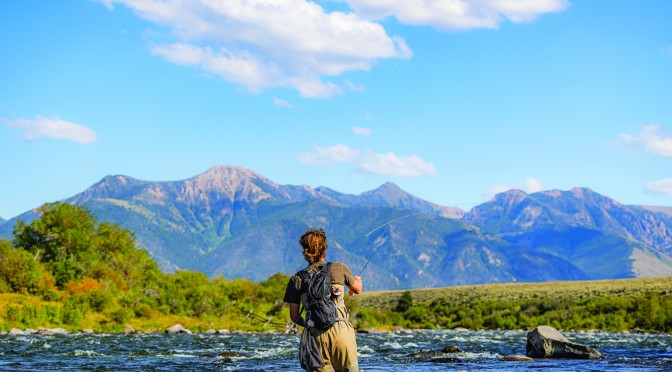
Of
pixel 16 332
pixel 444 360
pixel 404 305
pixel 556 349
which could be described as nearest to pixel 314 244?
pixel 444 360

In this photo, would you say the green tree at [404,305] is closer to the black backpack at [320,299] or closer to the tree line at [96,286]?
the tree line at [96,286]

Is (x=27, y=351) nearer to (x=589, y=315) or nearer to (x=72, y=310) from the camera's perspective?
(x=72, y=310)

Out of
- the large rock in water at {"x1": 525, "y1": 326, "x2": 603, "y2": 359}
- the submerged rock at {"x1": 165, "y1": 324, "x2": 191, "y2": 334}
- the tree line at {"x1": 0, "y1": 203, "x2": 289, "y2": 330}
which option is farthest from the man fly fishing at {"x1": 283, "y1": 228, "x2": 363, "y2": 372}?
the submerged rock at {"x1": 165, "y1": 324, "x2": 191, "y2": 334}

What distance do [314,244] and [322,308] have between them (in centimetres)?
85

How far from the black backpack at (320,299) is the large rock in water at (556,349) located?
2384cm

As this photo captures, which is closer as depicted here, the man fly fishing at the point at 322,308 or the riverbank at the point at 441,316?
the man fly fishing at the point at 322,308

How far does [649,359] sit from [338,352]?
24.3 m

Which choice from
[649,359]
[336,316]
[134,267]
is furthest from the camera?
[134,267]

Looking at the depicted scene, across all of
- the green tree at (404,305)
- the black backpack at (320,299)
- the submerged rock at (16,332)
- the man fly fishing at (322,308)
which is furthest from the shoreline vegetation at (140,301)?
the black backpack at (320,299)

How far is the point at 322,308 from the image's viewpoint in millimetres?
9859

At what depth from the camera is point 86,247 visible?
221 ft

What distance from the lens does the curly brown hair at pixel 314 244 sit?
10094mm

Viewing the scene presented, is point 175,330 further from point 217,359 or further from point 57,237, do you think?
point 217,359

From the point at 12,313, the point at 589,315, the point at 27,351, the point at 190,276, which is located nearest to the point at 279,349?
the point at 27,351
